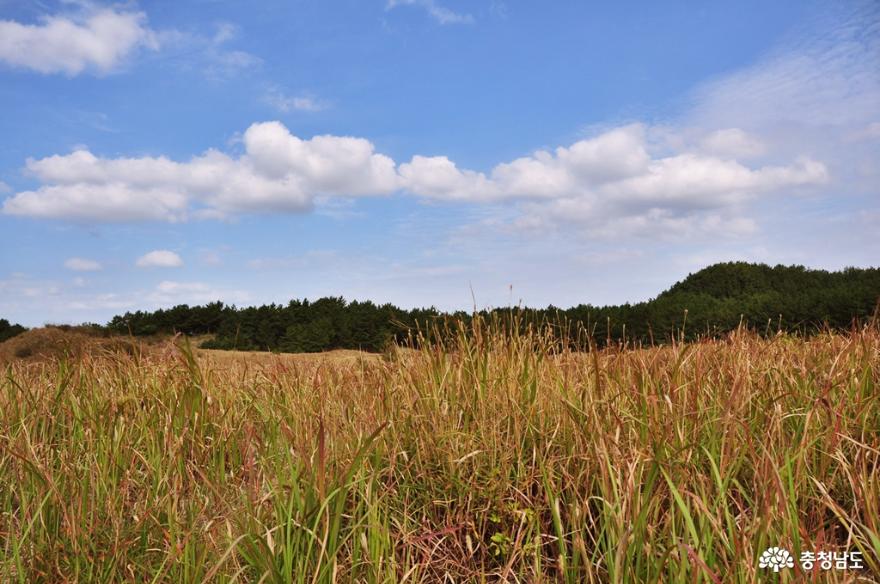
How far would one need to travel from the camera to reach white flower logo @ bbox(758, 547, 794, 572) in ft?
8.04

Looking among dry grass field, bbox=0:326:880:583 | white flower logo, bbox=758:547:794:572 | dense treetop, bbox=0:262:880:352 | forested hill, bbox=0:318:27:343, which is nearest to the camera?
white flower logo, bbox=758:547:794:572

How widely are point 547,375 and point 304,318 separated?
9024 mm

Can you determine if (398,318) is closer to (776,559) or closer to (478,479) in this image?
(478,479)

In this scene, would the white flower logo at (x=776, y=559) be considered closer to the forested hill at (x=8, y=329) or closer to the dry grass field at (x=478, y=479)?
the dry grass field at (x=478, y=479)

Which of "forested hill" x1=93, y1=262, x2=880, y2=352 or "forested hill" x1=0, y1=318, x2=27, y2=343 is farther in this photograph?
"forested hill" x1=0, y1=318, x2=27, y2=343

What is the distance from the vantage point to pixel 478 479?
327 centimetres

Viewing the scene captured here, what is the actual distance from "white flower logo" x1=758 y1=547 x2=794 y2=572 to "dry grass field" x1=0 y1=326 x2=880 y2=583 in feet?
0.13

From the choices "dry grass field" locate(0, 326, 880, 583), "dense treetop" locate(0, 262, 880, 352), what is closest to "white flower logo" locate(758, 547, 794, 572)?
"dry grass field" locate(0, 326, 880, 583)

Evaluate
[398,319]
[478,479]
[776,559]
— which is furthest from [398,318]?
[776,559]

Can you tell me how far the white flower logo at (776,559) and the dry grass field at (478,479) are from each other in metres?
0.04

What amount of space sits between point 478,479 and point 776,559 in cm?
133

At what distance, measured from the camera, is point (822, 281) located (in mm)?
17375

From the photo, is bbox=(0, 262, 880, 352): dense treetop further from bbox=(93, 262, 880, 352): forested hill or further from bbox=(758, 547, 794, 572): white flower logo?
bbox=(758, 547, 794, 572): white flower logo

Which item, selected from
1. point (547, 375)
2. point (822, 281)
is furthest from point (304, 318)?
point (822, 281)
